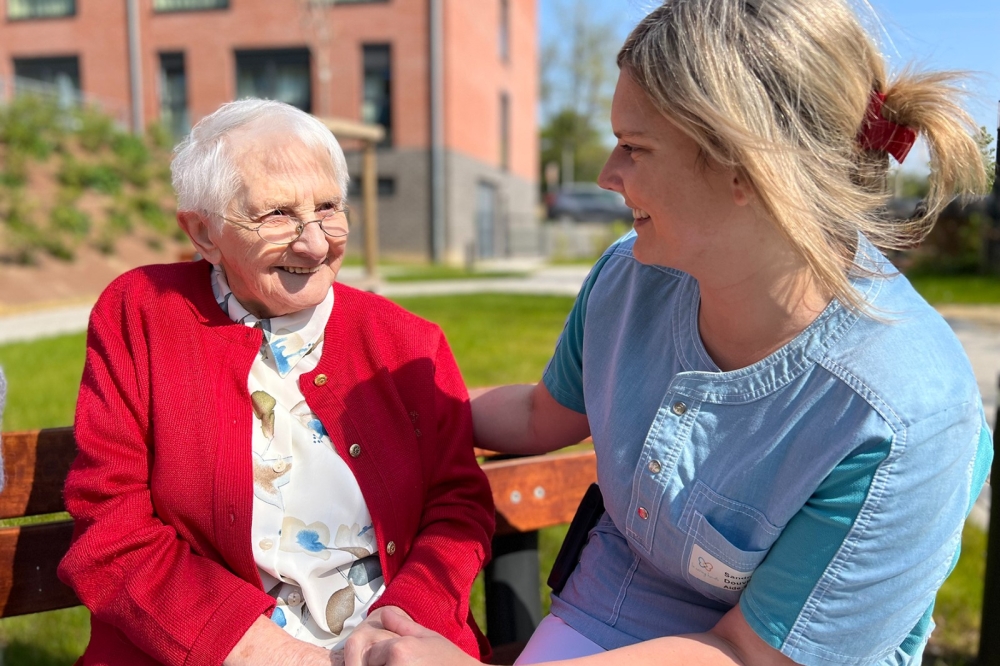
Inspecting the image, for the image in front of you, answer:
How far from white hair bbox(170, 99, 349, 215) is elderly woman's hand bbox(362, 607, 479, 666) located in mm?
935

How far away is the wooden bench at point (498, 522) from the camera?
76.0 inches

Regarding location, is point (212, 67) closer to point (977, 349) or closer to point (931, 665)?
point (977, 349)

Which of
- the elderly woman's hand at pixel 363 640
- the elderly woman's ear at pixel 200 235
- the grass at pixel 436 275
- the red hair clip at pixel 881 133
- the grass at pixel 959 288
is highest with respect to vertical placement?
the red hair clip at pixel 881 133

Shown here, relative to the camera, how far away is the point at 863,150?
58.9 inches

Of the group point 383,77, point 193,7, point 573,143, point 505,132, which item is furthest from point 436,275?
point 573,143

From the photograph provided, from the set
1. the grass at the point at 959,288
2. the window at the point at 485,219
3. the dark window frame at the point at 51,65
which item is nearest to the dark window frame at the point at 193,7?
the dark window frame at the point at 51,65

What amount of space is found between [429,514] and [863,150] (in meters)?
1.16

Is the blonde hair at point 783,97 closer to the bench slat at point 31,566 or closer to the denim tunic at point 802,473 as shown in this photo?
the denim tunic at point 802,473

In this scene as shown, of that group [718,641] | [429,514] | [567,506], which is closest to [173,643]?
[429,514]

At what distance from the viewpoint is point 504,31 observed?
2684cm

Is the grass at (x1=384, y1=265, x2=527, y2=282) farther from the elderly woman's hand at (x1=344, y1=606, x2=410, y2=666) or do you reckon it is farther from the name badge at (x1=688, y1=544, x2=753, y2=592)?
the name badge at (x1=688, y1=544, x2=753, y2=592)

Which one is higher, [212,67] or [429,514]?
[212,67]

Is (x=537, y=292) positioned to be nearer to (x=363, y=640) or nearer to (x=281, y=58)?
(x=363, y=640)

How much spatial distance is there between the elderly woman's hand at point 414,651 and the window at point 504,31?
26.2 metres
